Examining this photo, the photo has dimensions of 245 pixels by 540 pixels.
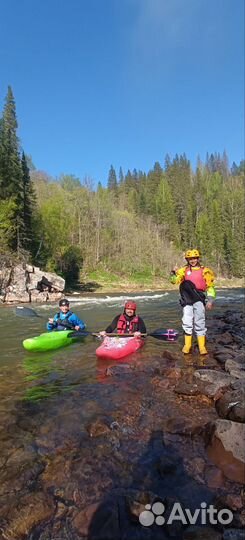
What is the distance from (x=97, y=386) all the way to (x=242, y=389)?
2616 millimetres

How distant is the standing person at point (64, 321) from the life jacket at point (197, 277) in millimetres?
4359

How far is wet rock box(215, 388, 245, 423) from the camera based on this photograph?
14.0ft

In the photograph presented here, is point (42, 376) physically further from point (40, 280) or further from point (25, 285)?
point (40, 280)

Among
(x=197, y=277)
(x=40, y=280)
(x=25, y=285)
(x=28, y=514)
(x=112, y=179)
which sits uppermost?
(x=112, y=179)

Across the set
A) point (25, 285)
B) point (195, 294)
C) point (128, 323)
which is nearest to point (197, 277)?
point (195, 294)

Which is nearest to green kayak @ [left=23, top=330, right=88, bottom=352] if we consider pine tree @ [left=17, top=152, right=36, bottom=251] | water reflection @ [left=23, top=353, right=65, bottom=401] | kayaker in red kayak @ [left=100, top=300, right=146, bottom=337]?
water reflection @ [left=23, top=353, right=65, bottom=401]

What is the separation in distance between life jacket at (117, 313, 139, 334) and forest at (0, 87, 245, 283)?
2516 centimetres

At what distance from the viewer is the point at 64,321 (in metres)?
11.4

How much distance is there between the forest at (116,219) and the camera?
127 feet

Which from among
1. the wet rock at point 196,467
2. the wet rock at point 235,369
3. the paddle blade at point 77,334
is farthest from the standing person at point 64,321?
the wet rock at point 196,467

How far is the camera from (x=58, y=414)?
201 inches

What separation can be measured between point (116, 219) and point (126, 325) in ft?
194

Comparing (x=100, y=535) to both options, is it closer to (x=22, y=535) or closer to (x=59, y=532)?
(x=59, y=532)

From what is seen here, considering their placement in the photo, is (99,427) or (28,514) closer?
(28,514)
